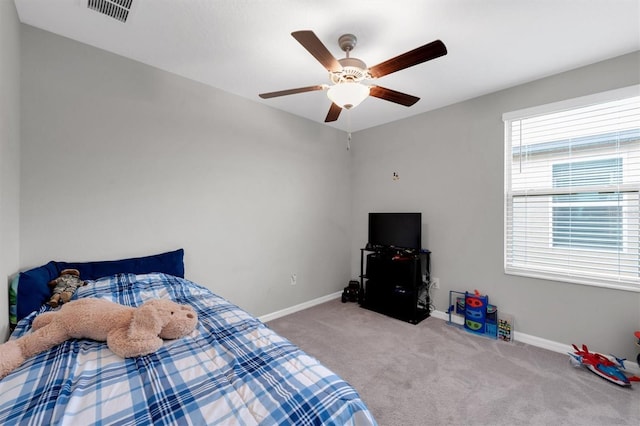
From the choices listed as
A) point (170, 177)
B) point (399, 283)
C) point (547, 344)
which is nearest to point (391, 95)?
point (170, 177)

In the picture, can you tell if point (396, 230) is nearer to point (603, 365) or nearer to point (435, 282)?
point (435, 282)

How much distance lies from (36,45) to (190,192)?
55.4 inches

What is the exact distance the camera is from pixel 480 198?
299cm

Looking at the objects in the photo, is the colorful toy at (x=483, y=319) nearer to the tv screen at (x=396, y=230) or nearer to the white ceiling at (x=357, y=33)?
the tv screen at (x=396, y=230)

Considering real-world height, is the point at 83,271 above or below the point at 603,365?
above

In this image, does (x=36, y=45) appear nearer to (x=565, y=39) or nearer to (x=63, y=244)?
(x=63, y=244)

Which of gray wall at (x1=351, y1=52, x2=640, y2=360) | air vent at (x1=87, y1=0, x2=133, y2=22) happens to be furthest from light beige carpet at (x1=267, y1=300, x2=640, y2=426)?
air vent at (x1=87, y1=0, x2=133, y2=22)

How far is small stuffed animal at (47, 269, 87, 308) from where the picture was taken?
1675mm

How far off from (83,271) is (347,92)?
7.35 ft

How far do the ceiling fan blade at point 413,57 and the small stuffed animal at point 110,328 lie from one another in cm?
177

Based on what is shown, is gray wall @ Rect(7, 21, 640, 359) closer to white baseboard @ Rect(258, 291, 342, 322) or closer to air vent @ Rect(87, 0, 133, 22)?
white baseboard @ Rect(258, 291, 342, 322)

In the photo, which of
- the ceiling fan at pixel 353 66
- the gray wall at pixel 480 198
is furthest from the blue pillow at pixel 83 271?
the gray wall at pixel 480 198

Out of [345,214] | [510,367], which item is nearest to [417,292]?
[510,367]

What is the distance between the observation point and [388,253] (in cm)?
354
